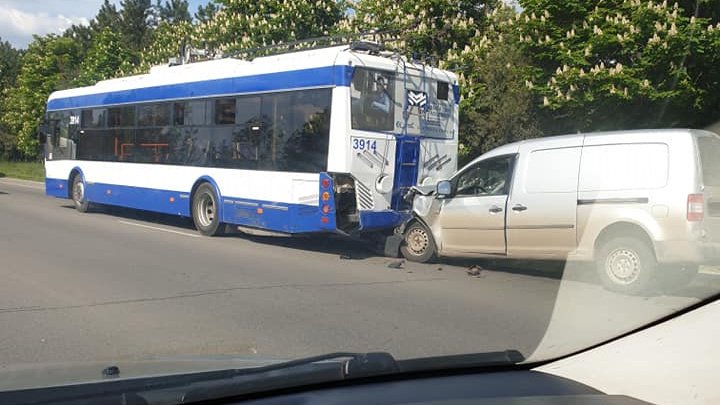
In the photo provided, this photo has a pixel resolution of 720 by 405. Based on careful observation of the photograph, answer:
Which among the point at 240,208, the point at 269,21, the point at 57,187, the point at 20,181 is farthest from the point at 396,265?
the point at 20,181

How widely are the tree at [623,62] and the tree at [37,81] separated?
3579 cm

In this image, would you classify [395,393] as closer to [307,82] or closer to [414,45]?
[307,82]

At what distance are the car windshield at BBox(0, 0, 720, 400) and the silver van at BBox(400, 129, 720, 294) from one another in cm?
3

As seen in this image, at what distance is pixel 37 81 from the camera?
156 feet

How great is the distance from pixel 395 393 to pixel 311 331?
3.90m

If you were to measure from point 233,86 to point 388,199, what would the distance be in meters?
3.77

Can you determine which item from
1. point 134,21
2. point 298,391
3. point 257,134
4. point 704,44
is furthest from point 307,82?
point 134,21

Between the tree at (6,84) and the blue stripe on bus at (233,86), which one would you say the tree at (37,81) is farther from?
the blue stripe on bus at (233,86)

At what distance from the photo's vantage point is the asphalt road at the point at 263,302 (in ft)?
20.0

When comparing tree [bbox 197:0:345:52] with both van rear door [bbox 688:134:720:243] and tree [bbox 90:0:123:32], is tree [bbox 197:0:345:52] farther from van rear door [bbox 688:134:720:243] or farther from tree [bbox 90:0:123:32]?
tree [bbox 90:0:123:32]

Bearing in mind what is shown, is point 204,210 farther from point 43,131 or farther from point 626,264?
point 43,131

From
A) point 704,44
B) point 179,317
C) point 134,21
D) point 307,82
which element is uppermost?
point 134,21

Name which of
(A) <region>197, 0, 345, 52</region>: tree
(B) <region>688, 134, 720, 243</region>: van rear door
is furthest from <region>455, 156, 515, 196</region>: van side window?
(A) <region>197, 0, 345, 52</region>: tree

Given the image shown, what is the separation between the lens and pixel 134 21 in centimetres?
6656
